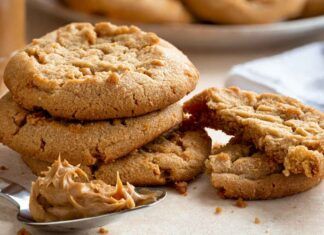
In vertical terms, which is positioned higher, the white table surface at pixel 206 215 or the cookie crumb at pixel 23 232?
the white table surface at pixel 206 215

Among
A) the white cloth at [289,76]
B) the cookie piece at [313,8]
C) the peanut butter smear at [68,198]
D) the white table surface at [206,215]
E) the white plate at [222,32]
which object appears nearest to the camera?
the peanut butter smear at [68,198]

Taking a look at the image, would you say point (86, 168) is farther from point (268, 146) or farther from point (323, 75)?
point (323, 75)

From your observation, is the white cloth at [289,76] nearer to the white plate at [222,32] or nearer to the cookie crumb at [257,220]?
the white plate at [222,32]

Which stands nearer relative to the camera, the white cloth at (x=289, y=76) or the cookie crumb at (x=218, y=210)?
the cookie crumb at (x=218, y=210)

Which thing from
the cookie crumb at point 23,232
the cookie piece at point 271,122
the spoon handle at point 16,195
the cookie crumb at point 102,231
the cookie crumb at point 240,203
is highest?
the cookie piece at point 271,122

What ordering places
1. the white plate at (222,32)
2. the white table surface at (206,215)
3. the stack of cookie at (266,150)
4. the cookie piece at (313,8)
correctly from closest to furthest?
the white table surface at (206,215)
the stack of cookie at (266,150)
the white plate at (222,32)
the cookie piece at (313,8)

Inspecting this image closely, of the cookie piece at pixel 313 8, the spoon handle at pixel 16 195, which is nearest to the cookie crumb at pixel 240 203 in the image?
the spoon handle at pixel 16 195

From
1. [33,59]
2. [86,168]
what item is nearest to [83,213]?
[86,168]
